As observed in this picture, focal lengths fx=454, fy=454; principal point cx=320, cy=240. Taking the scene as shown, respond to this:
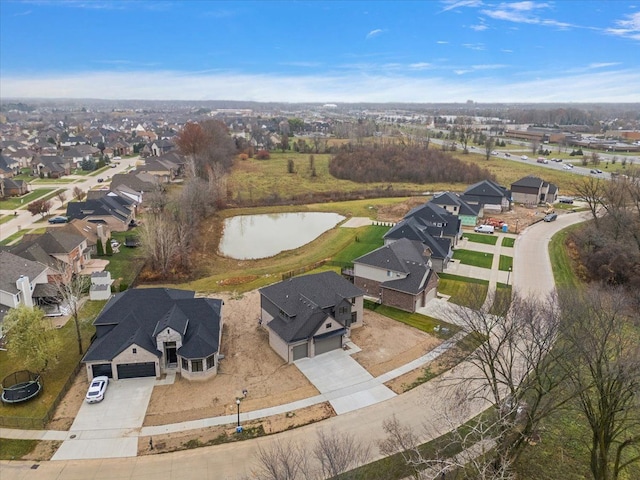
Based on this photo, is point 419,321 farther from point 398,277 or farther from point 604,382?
point 604,382

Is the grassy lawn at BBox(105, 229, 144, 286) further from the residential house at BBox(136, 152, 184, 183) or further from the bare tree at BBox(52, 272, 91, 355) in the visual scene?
the residential house at BBox(136, 152, 184, 183)

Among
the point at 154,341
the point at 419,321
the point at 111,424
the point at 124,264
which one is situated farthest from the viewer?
the point at 124,264

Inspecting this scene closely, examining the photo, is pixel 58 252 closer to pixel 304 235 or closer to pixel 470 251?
pixel 304 235

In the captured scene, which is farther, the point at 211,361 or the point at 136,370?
the point at 211,361

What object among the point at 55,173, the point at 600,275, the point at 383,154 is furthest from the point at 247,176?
the point at 600,275

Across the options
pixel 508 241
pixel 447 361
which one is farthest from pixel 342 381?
pixel 508 241

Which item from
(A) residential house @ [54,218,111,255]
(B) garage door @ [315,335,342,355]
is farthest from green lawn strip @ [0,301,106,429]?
(A) residential house @ [54,218,111,255]

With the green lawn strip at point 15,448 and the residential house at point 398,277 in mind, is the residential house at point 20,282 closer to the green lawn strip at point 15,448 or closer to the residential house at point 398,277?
the green lawn strip at point 15,448
